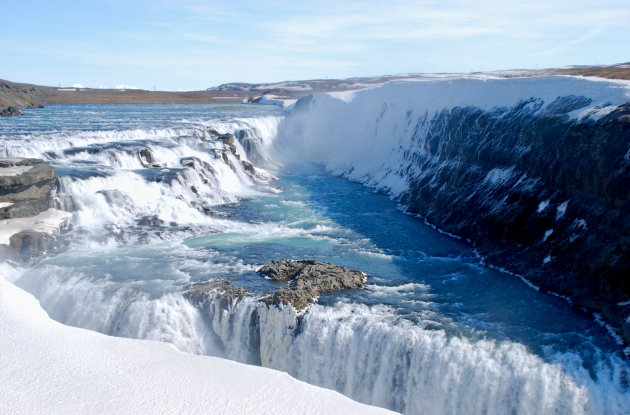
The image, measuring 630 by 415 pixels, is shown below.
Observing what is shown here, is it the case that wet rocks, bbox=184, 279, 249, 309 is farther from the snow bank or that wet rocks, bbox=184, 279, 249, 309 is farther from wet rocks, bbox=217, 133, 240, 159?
wet rocks, bbox=217, 133, 240, 159

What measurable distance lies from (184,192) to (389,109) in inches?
602

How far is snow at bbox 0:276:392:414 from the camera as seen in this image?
6.68m

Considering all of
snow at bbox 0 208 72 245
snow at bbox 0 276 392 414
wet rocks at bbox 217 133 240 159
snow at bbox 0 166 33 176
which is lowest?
snow at bbox 0 276 392 414

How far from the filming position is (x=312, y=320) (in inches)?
416

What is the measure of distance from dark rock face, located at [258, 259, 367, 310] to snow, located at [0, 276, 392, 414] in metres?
3.23

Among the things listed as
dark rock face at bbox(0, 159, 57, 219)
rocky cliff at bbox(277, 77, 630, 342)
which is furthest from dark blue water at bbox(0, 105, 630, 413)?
rocky cliff at bbox(277, 77, 630, 342)

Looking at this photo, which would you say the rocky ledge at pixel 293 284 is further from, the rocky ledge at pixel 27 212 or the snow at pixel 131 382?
the rocky ledge at pixel 27 212

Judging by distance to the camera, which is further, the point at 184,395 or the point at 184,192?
the point at 184,192

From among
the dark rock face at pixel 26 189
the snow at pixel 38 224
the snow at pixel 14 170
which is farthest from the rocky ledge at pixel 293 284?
the snow at pixel 14 170

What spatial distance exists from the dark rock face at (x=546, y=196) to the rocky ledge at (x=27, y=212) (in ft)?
41.6

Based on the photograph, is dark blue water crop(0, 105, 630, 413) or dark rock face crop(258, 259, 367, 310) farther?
dark rock face crop(258, 259, 367, 310)

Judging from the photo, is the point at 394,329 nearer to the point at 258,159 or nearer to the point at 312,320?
the point at 312,320

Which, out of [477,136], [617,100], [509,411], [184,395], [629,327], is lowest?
[509,411]

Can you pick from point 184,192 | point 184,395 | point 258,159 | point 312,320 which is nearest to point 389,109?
point 258,159
